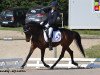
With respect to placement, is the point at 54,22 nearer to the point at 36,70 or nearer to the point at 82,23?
the point at 36,70

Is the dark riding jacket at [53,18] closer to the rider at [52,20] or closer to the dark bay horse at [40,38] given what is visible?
the rider at [52,20]

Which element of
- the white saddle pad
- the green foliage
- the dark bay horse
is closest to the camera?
the dark bay horse

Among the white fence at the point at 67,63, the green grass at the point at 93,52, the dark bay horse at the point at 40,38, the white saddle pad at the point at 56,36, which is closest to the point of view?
the dark bay horse at the point at 40,38

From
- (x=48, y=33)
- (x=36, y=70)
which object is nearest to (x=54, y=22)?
(x=48, y=33)

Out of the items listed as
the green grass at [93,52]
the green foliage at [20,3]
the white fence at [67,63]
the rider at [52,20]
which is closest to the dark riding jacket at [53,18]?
the rider at [52,20]

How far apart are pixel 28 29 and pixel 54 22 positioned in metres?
0.89

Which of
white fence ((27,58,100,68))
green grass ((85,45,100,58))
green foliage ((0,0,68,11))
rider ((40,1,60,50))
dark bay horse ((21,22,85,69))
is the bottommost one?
green foliage ((0,0,68,11))

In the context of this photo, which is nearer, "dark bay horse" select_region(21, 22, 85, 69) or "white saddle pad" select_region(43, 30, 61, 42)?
"dark bay horse" select_region(21, 22, 85, 69)

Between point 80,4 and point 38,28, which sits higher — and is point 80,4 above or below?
below

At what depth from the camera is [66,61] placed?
52.2 feet

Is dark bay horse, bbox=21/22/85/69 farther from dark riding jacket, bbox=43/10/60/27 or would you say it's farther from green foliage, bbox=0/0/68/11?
green foliage, bbox=0/0/68/11

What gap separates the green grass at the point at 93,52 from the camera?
60.2ft

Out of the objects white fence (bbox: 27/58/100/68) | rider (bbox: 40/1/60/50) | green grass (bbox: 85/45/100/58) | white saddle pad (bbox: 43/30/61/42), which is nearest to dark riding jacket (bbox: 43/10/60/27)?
rider (bbox: 40/1/60/50)

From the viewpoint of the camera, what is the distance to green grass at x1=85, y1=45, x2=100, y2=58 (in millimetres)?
18345
